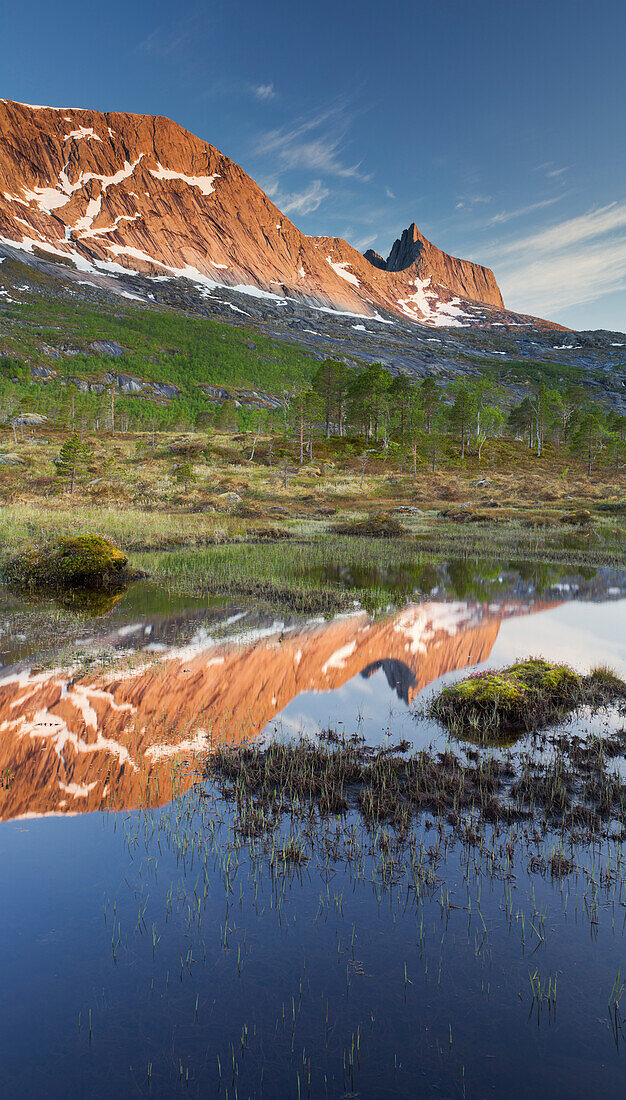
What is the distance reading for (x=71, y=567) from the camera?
21.9 meters

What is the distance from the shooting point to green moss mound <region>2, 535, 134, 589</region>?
21.9 metres

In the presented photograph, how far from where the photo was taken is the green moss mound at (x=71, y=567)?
21891 millimetres

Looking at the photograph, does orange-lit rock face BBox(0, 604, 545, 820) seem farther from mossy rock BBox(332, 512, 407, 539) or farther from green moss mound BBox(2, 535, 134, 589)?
mossy rock BBox(332, 512, 407, 539)

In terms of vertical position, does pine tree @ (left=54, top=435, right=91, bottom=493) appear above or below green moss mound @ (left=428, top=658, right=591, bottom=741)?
above

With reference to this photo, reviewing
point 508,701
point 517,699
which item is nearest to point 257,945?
point 508,701

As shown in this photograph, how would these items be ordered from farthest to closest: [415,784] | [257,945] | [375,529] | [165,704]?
[375,529] < [165,704] < [415,784] < [257,945]

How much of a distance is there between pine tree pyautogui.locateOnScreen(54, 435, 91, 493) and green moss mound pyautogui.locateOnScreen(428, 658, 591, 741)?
43481 millimetres

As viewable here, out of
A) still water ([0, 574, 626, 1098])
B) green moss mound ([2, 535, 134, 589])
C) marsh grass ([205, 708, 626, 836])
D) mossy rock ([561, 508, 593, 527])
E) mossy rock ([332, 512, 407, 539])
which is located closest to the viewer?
still water ([0, 574, 626, 1098])

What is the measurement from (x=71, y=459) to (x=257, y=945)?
163 feet

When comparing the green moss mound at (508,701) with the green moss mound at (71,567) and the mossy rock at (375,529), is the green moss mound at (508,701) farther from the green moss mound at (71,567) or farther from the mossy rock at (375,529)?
the mossy rock at (375,529)

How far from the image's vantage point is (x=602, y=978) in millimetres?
4598

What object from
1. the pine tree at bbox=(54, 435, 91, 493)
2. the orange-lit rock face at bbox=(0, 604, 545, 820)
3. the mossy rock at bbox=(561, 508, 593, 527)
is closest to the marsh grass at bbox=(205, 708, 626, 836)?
the orange-lit rock face at bbox=(0, 604, 545, 820)

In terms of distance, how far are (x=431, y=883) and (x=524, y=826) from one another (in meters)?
1.73

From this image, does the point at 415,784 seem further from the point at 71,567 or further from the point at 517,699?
the point at 71,567
